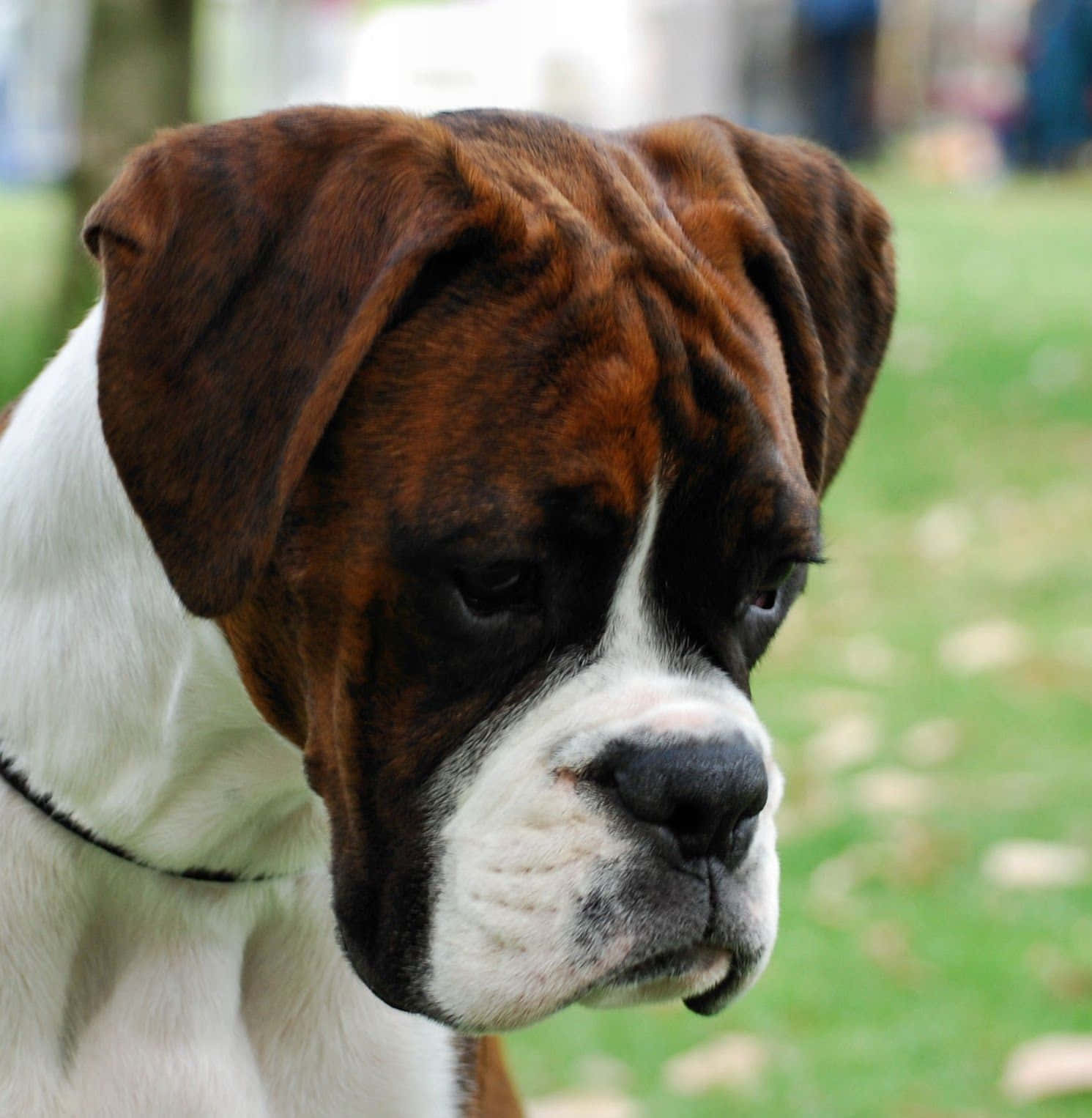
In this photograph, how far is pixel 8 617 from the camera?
2.97 m

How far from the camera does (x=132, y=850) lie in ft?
9.75

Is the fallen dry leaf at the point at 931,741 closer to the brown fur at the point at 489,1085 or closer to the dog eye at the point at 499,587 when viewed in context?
the brown fur at the point at 489,1085

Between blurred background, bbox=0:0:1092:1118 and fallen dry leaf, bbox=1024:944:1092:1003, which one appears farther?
fallen dry leaf, bbox=1024:944:1092:1003

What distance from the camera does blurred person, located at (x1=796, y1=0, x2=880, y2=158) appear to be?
30.6 metres

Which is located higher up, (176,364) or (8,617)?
(176,364)

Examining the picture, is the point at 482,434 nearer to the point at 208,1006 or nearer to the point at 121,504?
the point at 121,504

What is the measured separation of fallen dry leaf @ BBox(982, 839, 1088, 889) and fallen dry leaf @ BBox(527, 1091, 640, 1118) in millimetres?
1611

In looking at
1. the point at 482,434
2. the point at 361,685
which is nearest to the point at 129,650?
the point at 361,685

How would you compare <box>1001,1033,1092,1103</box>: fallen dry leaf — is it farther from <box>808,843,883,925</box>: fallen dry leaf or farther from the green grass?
<box>808,843,883,925</box>: fallen dry leaf

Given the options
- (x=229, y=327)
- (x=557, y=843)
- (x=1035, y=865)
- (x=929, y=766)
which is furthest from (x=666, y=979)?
(x=929, y=766)

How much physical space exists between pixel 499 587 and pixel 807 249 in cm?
93

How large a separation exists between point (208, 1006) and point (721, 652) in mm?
936

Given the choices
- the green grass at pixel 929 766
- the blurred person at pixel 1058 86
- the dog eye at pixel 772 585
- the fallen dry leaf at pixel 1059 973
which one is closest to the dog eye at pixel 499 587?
the dog eye at pixel 772 585

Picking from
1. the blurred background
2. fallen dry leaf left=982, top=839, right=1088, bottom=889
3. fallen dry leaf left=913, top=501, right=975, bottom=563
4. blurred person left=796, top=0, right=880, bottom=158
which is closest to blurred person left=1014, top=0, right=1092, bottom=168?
blurred person left=796, top=0, right=880, bottom=158
